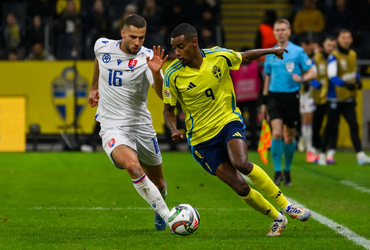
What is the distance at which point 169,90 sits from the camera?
562 centimetres

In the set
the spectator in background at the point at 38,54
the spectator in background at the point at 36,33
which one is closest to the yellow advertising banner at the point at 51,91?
the spectator in background at the point at 38,54

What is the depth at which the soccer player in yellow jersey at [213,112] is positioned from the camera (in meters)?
5.48

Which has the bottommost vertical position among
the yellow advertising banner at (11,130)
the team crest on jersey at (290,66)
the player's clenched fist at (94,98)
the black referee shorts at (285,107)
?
the yellow advertising banner at (11,130)

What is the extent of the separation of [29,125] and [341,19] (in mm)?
10023

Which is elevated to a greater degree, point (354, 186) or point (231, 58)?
point (231, 58)

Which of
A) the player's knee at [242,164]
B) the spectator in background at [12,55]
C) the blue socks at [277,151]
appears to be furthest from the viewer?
the spectator in background at [12,55]

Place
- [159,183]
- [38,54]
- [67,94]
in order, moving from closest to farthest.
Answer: [159,183] → [67,94] → [38,54]

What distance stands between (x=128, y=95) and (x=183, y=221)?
1.53 m

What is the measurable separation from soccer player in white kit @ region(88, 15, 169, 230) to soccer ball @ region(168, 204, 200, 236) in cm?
71

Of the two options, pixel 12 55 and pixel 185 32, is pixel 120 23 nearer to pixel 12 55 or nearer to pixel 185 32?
pixel 12 55

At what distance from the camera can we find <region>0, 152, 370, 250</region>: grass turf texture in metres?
5.39

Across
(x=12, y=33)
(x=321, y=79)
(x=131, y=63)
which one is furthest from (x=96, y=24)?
(x=131, y=63)

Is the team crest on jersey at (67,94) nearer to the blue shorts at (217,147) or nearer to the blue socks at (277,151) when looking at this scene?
the blue socks at (277,151)

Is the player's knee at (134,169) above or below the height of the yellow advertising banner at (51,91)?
above
